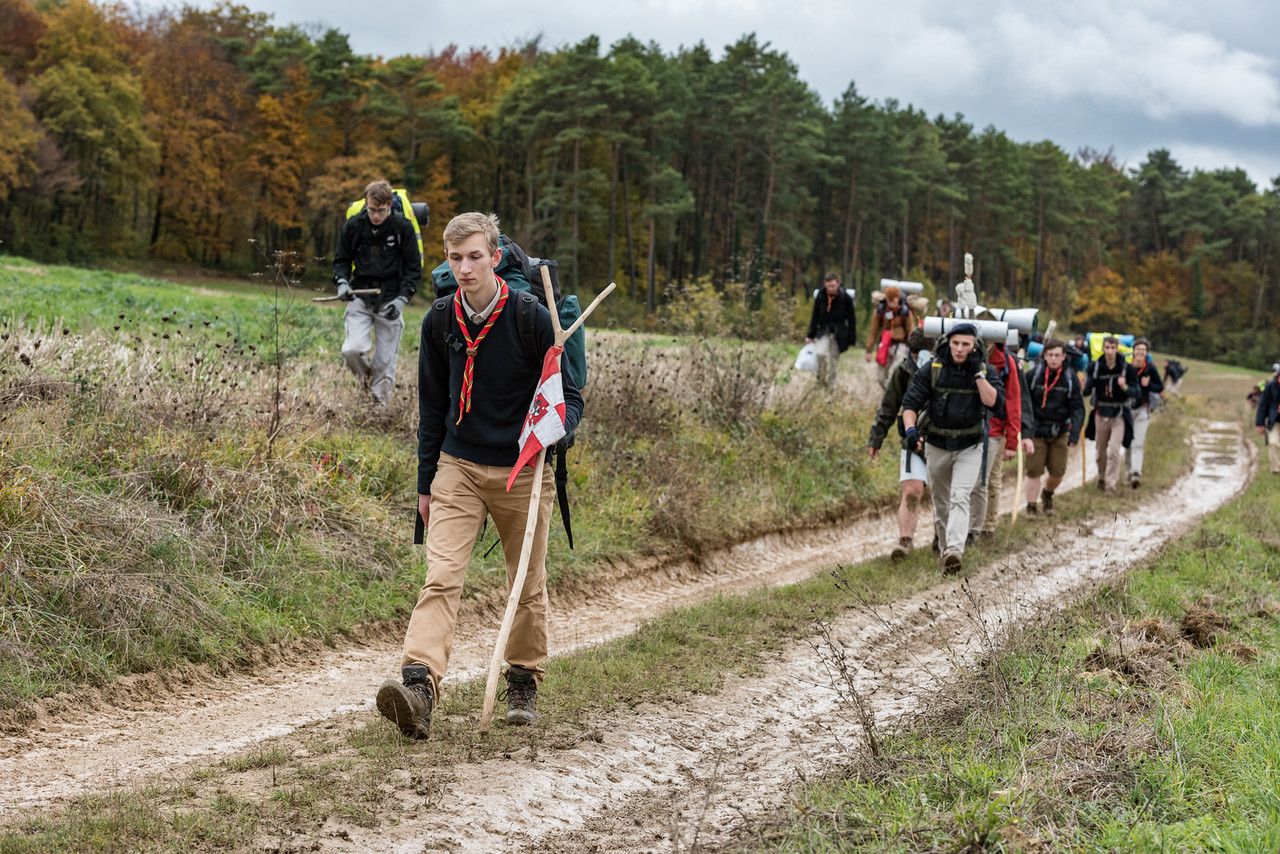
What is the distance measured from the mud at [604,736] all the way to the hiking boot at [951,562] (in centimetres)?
31

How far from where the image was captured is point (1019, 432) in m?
10.7

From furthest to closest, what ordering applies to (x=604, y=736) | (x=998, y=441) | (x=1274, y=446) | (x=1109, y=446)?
(x=1274, y=446) < (x=1109, y=446) < (x=998, y=441) < (x=604, y=736)

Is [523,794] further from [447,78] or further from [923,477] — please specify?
[447,78]

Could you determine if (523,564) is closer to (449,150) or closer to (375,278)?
(375,278)

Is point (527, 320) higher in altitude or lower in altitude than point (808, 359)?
higher

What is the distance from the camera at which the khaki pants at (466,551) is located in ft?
16.3

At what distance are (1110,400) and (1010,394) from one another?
6522mm

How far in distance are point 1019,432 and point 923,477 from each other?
1.35 m

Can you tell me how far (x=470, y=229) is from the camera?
478cm

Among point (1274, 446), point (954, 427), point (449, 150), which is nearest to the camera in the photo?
point (954, 427)

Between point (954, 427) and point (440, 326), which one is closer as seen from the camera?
point (440, 326)

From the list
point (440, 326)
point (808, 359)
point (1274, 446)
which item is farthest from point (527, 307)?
point (1274, 446)

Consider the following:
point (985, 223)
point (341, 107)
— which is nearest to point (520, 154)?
point (341, 107)

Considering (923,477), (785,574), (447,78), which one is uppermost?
(447,78)
